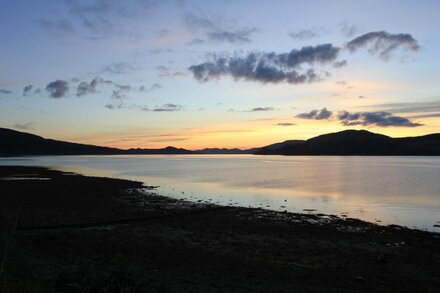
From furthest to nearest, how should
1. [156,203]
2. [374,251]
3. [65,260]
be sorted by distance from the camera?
[156,203] < [374,251] < [65,260]

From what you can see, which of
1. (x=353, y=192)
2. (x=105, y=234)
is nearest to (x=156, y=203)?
(x=105, y=234)

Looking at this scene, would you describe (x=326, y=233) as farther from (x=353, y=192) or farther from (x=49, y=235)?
(x=353, y=192)

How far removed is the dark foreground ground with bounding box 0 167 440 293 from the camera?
10977 mm

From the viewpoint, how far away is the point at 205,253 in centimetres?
1556

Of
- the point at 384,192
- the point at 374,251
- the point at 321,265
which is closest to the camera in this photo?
the point at 321,265

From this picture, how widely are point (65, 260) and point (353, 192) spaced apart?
39714 millimetres

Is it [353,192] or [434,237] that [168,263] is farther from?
[353,192]

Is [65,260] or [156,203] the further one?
[156,203]

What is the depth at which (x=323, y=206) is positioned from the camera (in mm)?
34500

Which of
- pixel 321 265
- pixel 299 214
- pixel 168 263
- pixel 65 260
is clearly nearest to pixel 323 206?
pixel 299 214

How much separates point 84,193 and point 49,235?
2021cm

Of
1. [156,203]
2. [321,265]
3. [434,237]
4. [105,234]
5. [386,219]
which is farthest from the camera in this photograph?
[156,203]

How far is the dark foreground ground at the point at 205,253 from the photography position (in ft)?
36.0

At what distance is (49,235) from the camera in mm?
17391
